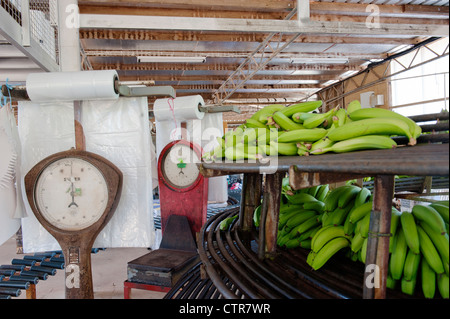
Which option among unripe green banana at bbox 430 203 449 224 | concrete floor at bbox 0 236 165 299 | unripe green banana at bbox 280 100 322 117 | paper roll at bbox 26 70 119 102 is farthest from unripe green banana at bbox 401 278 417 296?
concrete floor at bbox 0 236 165 299

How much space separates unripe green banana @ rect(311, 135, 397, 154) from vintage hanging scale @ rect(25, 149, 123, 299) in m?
1.45

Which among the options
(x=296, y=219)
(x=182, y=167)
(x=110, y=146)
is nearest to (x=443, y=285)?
(x=296, y=219)

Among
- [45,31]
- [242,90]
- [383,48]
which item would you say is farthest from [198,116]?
[242,90]

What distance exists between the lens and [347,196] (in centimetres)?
164

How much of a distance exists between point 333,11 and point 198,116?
129 inches

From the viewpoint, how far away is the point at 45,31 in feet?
10.2

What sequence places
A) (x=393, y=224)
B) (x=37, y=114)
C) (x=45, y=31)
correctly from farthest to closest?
(x=45, y=31)
(x=37, y=114)
(x=393, y=224)

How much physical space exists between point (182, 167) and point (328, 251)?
220 centimetres

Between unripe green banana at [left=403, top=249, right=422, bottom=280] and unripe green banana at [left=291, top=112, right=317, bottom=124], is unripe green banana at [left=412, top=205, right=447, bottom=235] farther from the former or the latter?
unripe green banana at [left=291, top=112, right=317, bottom=124]

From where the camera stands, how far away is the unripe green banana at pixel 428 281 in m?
1.08

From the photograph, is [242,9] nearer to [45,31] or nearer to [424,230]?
[45,31]

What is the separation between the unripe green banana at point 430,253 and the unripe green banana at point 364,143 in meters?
0.36

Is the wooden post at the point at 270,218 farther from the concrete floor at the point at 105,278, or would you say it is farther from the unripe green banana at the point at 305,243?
the concrete floor at the point at 105,278
